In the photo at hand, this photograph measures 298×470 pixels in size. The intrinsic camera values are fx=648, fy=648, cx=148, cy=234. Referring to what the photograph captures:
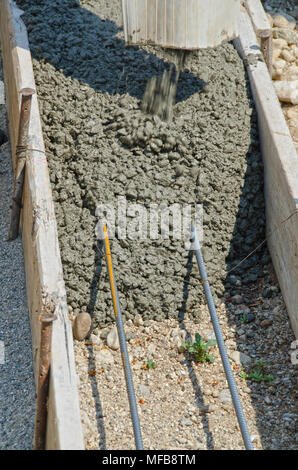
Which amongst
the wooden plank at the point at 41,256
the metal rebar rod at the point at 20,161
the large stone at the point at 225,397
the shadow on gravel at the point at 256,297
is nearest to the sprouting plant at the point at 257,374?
the shadow on gravel at the point at 256,297

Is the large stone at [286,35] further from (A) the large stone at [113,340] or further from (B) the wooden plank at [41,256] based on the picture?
(A) the large stone at [113,340]

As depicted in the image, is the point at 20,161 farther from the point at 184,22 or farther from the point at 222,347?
the point at 222,347

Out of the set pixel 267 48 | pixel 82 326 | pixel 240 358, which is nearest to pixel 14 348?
pixel 82 326

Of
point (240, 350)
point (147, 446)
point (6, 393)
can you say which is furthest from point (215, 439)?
point (6, 393)

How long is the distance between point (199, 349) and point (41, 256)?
4.15ft

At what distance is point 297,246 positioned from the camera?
14.9 feet

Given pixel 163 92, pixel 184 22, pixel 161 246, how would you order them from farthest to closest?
pixel 163 92 → pixel 161 246 → pixel 184 22

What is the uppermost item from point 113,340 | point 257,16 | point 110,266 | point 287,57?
point 257,16

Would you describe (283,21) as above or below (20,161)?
above

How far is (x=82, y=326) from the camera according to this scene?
4.56 meters

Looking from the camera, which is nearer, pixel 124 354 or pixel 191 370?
pixel 124 354

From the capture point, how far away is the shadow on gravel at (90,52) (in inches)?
213

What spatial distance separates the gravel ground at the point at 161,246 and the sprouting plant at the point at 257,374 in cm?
3

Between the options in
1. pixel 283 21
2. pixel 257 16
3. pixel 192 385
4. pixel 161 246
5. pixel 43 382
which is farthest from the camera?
pixel 283 21
